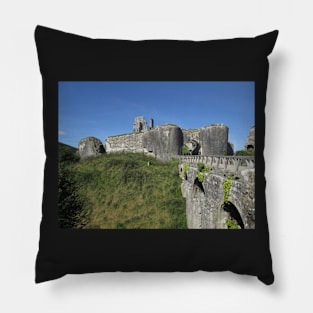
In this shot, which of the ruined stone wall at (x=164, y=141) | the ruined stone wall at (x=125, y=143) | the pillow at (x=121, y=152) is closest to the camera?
the pillow at (x=121, y=152)

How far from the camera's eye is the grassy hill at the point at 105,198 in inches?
103

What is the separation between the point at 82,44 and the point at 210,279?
2.47m

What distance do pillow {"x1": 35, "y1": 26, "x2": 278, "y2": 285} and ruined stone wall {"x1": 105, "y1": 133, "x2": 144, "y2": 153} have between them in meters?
0.03

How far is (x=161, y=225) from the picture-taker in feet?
8.58

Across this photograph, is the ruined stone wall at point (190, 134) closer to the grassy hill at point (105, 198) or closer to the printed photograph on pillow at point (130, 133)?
the printed photograph on pillow at point (130, 133)

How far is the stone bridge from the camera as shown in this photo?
261 cm

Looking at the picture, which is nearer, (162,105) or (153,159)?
(162,105)

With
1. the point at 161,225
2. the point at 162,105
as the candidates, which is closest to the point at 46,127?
the point at 162,105

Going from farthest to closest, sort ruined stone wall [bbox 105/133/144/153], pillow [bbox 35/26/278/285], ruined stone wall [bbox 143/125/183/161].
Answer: ruined stone wall [bbox 143/125/183/161], ruined stone wall [bbox 105/133/144/153], pillow [bbox 35/26/278/285]

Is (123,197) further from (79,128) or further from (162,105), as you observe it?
(162,105)

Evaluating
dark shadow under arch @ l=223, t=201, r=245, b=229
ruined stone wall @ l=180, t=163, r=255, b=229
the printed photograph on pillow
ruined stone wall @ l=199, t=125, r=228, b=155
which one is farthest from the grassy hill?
ruined stone wall @ l=199, t=125, r=228, b=155

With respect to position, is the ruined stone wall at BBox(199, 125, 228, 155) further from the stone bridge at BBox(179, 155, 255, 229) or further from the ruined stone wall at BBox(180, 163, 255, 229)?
the ruined stone wall at BBox(180, 163, 255, 229)

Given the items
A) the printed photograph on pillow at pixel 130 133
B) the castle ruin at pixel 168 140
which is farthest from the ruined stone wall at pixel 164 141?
the printed photograph on pillow at pixel 130 133

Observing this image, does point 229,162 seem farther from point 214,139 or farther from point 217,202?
point 217,202
